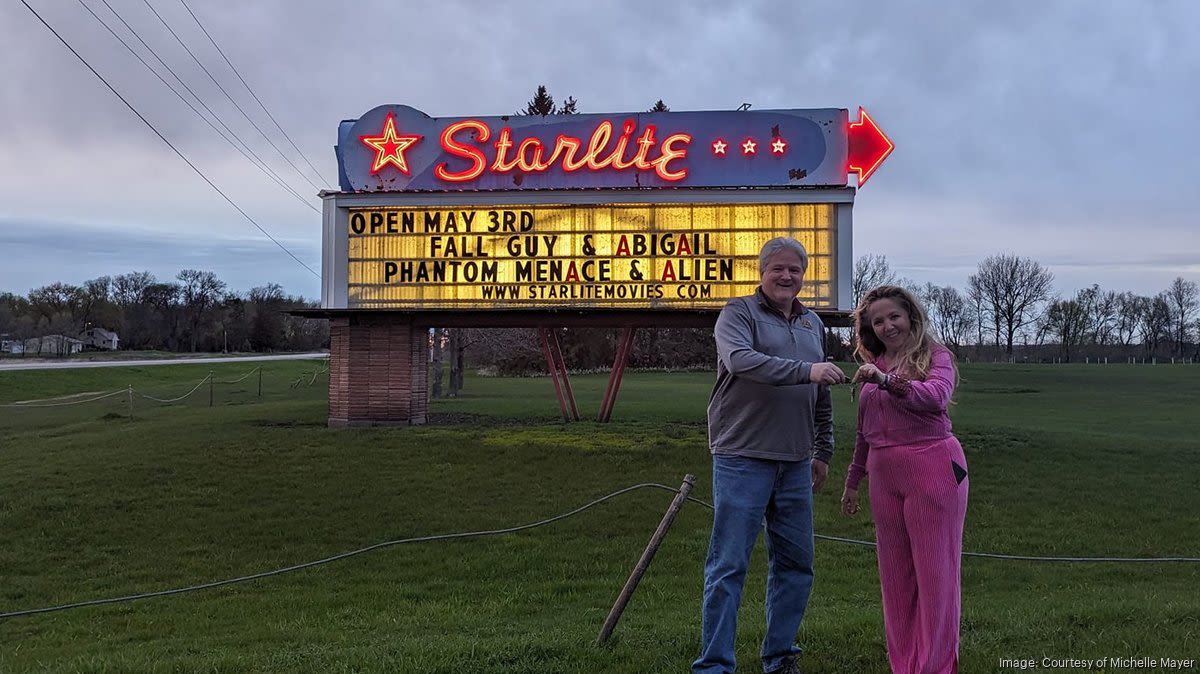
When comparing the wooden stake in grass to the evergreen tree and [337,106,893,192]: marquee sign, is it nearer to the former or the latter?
[337,106,893,192]: marquee sign

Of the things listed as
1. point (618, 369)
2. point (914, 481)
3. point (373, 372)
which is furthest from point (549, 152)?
point (914, 481)

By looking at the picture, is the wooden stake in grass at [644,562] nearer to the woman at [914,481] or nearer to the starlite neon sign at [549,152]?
the woman at [914,481]

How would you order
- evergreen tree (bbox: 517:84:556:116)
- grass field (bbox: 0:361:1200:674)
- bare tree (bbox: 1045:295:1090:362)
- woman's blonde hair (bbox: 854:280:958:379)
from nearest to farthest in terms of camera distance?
1. woman's blonde hair (bbox: 854:280:958:379)
2. grass field (bbox: 0:361:1200:674)
3. evergreen tree (bbox: 517:84:556:116)
4. bare tree (bbox: 1045:295:1090:362)

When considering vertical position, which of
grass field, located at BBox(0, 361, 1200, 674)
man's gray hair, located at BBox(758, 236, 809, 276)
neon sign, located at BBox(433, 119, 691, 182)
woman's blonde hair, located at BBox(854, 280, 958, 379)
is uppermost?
neon sign, located at BBox(433, 119, 691, 182)

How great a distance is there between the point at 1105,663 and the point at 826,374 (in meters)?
2.25

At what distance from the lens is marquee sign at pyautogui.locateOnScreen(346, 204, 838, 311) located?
14680 mm

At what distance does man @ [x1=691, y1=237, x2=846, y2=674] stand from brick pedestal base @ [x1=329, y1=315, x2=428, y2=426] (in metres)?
12.3

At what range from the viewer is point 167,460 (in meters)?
12.9

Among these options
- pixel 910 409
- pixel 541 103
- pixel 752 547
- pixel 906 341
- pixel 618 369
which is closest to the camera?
pixel 910 409

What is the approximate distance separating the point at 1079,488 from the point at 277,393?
2828cm

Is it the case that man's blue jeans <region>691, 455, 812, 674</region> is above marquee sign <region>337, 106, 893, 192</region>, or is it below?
below

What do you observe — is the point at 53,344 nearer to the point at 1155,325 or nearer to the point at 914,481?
the point at 914,481

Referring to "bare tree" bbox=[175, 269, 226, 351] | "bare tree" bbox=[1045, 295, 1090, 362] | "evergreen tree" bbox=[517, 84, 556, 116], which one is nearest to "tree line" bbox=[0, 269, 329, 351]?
"bare tree" bbox=[175, 269, 226, 351]

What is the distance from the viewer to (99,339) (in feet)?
321
